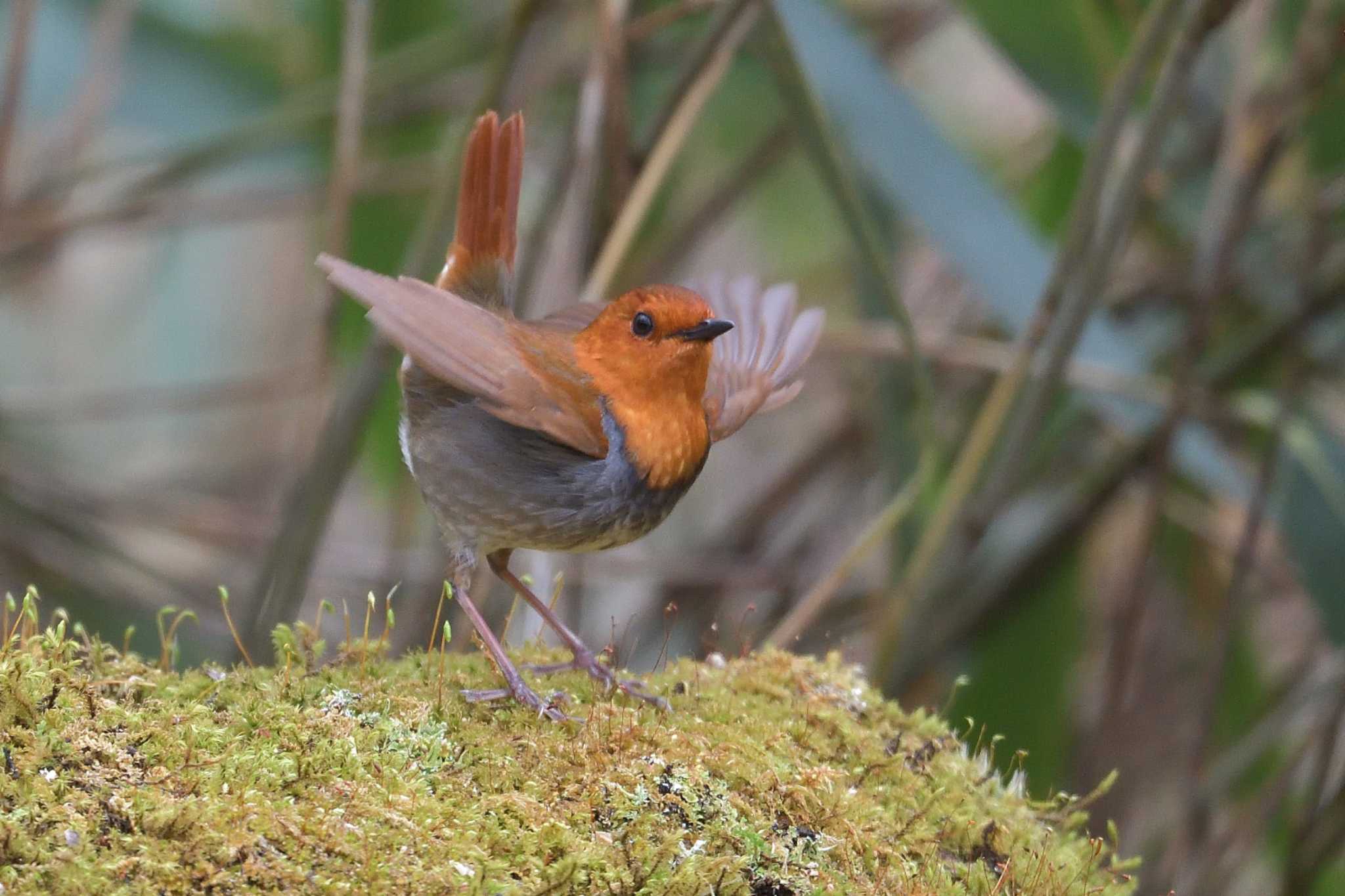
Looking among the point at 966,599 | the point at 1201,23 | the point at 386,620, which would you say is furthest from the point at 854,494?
the point at 386,620

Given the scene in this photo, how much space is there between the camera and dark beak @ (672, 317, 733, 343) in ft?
8.38

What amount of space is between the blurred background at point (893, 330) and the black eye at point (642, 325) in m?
0.60

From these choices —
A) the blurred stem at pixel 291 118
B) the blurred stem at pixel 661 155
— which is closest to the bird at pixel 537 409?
the blurred stem at pixel 661 155

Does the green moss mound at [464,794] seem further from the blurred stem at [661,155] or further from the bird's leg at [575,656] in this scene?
the blurred stem at [661,155]

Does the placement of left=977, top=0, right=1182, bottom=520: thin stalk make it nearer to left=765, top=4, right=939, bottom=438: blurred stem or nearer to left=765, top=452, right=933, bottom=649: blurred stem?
left=765, top=452, right=933, bottom=649: blurred stem

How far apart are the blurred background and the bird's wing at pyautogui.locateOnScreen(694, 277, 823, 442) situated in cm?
30

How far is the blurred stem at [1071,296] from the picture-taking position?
3.03 m

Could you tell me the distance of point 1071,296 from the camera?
10.8 ft

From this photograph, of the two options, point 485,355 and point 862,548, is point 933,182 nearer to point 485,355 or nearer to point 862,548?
point 862,548

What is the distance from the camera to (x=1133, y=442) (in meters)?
4.51

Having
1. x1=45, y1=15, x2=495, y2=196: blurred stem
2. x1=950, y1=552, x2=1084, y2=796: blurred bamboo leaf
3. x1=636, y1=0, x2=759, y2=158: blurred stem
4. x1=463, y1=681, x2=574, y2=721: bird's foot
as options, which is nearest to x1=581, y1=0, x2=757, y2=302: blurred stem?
x1=636, y1=0, x2=759, y2=158: blurred stem

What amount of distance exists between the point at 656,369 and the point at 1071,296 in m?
1.25

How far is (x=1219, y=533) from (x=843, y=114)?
2.34 meters

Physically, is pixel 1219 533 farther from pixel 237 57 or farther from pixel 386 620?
pixel 237 57
